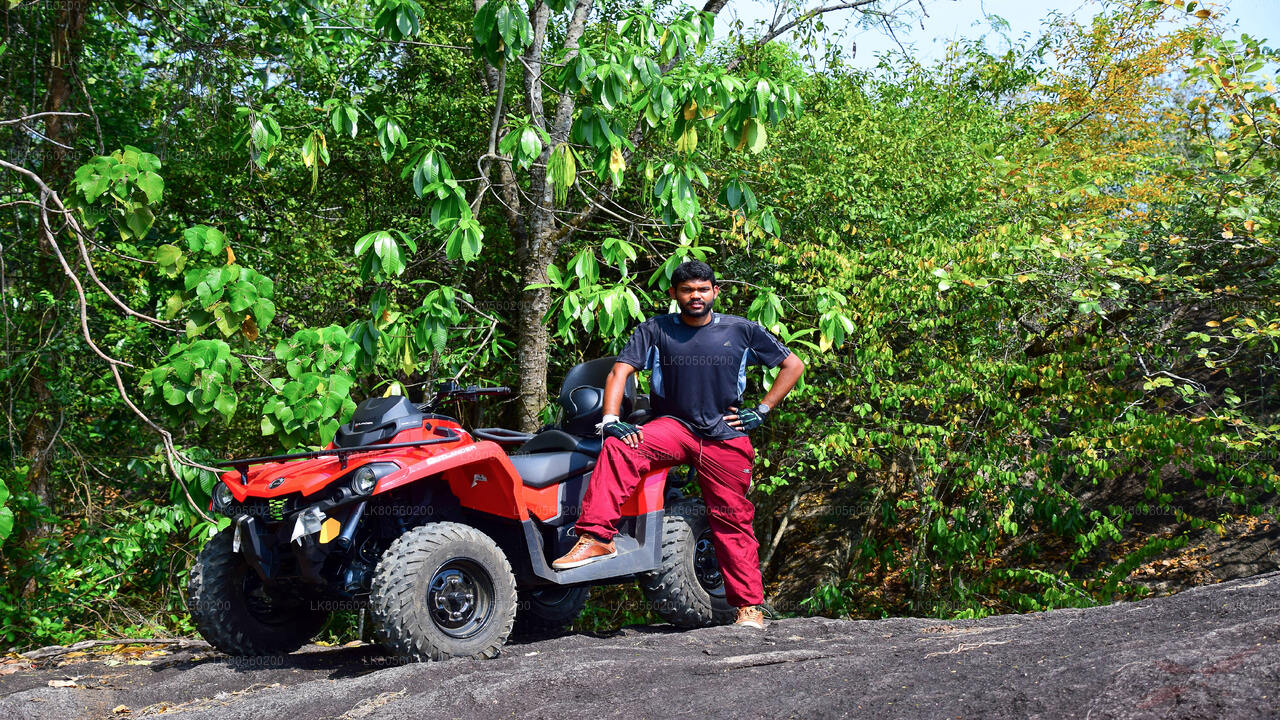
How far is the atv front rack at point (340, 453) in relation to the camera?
4.36 meters

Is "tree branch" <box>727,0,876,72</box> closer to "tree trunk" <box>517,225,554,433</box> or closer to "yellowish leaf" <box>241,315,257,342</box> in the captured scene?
"tree trunk" <box>517,225,554,433</box>

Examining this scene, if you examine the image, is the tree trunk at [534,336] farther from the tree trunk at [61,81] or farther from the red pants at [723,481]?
the tree trunk at [61,81]

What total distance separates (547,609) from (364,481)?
1800 millimetres

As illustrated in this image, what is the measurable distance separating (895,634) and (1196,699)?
244 cm

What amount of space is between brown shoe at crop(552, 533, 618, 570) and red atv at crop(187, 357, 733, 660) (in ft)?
0.20

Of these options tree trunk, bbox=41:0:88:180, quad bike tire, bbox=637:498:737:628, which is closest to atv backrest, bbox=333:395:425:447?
quad bike tire, bbox=637:498:737:628

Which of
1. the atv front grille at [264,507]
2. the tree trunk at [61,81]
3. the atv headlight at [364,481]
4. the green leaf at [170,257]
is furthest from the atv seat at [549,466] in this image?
the tree trunk at [61,81]

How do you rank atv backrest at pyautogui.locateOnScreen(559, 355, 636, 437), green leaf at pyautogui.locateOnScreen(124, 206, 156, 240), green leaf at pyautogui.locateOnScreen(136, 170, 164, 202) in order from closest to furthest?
green leaf at pyautogui.locateOnScreen(136, 170, 164, 202), green leaf at pyautogui.locateOnScreen(124, 206, 156, 240), atv backrest at pyautogui.locateOnScreen(559, 355, 636, 437)

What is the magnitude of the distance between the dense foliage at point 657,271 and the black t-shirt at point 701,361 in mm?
419

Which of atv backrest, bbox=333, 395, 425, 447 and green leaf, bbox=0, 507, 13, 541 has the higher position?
atv backrest, bbox=333, 395, 425, 447

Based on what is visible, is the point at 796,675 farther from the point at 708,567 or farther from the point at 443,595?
the point at 708,567

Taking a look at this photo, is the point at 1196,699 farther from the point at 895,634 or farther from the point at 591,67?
the point at 591,67

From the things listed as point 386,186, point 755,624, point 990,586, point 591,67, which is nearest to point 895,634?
point 755,624

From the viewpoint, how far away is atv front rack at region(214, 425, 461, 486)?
4359 millimetres
